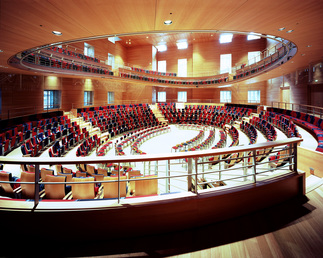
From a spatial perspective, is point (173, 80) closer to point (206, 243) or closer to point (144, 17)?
point (144, 17)

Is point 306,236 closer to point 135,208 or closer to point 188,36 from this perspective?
point 135,208

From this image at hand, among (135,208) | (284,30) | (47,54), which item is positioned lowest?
(135,208)

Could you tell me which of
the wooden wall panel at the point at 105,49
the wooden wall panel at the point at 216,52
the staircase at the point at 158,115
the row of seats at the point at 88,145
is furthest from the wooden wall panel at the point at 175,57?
the row of seats at the point at 88,145

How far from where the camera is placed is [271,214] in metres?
1.94

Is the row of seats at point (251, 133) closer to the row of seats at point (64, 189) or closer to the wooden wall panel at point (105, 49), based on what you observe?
the row of seats at point (64, 189)

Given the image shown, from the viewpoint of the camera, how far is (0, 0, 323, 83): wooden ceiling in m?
3.02

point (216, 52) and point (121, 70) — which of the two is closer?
point (121, 70)

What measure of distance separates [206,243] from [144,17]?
3.58 metres

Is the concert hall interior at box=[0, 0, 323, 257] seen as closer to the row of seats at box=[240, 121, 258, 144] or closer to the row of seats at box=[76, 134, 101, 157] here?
the row of seats at box=[76, 134, 101, 157]

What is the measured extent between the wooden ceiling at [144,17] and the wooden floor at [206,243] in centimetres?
305

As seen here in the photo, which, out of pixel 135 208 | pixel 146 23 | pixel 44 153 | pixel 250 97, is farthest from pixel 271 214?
pixel 250 97

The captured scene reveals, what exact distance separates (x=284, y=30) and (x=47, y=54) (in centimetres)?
901

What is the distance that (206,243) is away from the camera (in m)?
1.57

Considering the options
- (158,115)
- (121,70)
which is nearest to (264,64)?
(158,115)
